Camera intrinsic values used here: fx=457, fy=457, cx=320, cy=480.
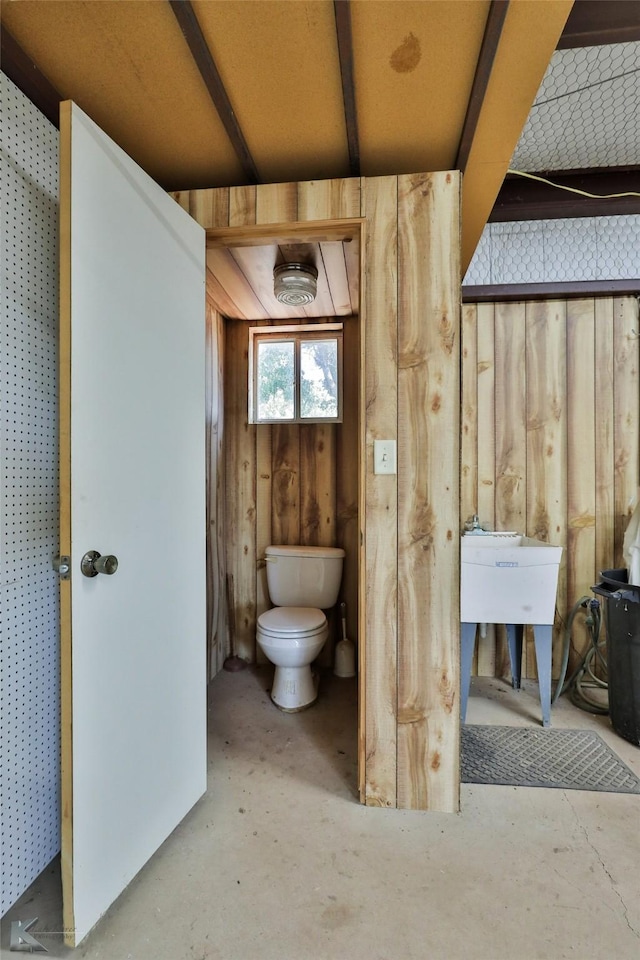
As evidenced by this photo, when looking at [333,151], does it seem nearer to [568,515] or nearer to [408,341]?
[408,341]

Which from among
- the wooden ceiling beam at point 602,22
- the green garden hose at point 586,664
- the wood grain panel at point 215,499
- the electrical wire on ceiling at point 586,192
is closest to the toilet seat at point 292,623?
the wood grain panel at point 215,499

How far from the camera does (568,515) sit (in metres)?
2.57

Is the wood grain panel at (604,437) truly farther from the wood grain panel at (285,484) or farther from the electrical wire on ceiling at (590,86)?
the wood grain panel at (285,484)

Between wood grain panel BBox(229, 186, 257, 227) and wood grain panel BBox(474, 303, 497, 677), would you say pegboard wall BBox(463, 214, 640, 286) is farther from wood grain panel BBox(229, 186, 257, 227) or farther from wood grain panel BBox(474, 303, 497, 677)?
wood grain panel BBox(229, 186, 257, 227)

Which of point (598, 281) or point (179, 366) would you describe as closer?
point (179, 366)

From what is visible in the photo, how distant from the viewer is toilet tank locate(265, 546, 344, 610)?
269 centimetres

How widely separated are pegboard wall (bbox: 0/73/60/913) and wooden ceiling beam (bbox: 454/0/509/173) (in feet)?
3.96

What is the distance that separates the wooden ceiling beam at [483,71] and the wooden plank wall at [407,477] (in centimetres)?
11

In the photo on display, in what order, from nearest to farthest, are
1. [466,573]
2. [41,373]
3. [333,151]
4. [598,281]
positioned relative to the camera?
[41,373] → [333,151] → [466,573] → [598,281]

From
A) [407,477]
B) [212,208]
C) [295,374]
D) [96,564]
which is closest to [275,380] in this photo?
[295,374]

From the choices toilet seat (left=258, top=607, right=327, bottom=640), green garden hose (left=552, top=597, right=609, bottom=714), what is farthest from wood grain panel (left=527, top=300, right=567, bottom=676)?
toilet seat (left=258, top=607, right=327, bottom=640)

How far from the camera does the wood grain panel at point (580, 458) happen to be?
2.55 metres

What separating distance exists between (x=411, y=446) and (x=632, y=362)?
69.4 inches

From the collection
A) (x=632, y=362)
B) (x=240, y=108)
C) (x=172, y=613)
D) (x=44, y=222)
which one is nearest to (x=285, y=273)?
(x=240, y=108)
